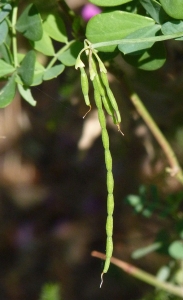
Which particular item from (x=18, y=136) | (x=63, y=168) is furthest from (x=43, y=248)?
(x=18, y=136)

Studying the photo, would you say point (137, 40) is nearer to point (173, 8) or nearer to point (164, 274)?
point (173, 8)

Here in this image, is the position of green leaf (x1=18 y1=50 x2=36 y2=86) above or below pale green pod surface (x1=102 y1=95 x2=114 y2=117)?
below

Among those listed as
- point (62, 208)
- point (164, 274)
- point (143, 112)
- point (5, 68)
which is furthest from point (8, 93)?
point (62, 208)

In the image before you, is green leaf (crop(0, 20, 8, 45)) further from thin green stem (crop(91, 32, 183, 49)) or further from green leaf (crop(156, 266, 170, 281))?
green leaf (crop(156, 266, 170, 281))

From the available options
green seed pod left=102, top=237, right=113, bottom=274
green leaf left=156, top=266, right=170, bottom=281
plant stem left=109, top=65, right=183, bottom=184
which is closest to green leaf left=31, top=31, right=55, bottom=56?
plant stem left=109, top=65, right=183, bottom=184

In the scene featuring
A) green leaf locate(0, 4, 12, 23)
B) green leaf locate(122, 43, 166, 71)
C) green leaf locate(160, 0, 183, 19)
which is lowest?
green leaf locate(122, 43, 166, 71)

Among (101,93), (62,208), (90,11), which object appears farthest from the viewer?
(62,208)
